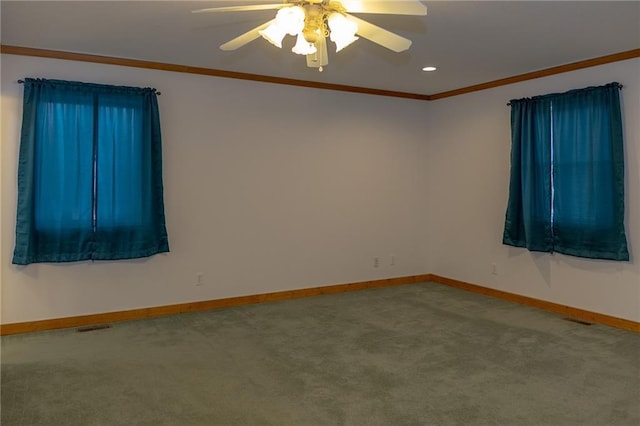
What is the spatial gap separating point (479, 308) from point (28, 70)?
4769 millimetres

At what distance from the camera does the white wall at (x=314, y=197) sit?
4.37 metres

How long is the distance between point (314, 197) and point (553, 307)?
9.02 feet

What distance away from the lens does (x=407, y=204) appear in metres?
6.39

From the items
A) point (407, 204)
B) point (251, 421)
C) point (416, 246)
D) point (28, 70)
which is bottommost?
point (251, 421)

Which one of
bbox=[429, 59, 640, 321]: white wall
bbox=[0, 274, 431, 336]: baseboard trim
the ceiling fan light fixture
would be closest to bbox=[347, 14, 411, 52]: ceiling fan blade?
the ceiling fan light fixture

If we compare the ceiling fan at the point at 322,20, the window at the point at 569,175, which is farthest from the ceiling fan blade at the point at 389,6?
the window at the point at 569,175

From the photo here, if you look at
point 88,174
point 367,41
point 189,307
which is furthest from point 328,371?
point 88,174

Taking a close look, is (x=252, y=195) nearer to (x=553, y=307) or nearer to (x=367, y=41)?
(x=367, y=41)

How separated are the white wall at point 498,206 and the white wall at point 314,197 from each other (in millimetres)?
14

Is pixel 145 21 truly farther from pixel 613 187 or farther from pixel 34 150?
pixel 613 187

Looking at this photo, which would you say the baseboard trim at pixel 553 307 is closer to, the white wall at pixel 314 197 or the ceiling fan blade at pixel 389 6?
the white wall at pixel 314 197

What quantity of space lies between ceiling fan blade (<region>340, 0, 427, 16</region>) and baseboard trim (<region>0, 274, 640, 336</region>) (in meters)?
3.39

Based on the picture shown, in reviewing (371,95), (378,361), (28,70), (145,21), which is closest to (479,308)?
(378,361)

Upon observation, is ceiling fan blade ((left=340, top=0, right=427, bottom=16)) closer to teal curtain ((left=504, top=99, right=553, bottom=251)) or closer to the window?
the window
